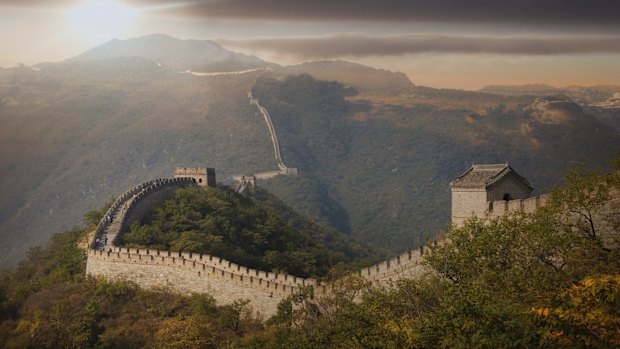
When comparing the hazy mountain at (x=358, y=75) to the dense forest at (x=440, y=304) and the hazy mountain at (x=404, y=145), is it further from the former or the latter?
the dense forest at (x=440, y=304)

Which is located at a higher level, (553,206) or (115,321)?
(553,206)

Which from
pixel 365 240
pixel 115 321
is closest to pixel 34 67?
pixel 365 240

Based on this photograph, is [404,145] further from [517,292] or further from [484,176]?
[517,292]

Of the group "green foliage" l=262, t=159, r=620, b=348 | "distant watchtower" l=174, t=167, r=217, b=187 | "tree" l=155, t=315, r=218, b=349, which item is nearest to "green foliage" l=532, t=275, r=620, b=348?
"green foliage" l=262, t=159, r=620, b=348

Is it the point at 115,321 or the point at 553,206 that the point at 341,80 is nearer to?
the point at 115,321

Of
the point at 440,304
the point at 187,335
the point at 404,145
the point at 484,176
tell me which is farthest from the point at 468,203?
the point at 404,145

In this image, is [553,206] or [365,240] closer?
[553,206]

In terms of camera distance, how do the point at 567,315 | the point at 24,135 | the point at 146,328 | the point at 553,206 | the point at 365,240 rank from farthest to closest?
the point at 24,135, the point at 365,240, the point at 146,328, the point at 553,206, the point at 567,315
